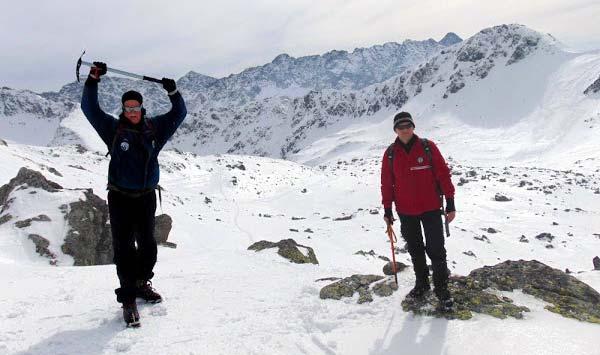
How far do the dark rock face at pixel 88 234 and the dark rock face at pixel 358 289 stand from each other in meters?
10.3

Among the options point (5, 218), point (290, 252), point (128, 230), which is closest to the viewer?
point (128, 230)

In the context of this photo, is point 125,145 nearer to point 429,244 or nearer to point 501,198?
point 429,244

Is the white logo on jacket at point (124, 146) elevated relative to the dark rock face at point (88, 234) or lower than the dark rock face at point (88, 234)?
elevated

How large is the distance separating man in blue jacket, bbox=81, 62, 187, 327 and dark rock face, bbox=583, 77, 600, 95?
5208 inches

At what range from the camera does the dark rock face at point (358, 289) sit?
277 inches

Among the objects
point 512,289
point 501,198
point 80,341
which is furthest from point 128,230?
point 501,198

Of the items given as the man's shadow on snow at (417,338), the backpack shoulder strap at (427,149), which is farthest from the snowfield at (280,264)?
the backpack shoulder strap at (427,149)

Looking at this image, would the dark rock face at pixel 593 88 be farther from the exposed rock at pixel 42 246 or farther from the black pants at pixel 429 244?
the black pants at pixel 429 244

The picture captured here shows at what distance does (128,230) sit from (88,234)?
1087cm

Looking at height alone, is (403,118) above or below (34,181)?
above

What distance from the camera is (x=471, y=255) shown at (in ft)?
83.3

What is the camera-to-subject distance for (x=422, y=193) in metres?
6.54

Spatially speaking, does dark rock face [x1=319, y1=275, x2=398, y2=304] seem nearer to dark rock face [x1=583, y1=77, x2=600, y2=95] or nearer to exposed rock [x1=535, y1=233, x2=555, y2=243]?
exposed rock [x1=535, y1=233, x2=555, y2=243]

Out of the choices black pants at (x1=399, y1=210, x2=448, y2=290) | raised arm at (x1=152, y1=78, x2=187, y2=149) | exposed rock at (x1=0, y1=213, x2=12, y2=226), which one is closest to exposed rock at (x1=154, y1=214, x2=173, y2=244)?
exposed rock at (x1=0, y1=213, x2=12, y2=226)
